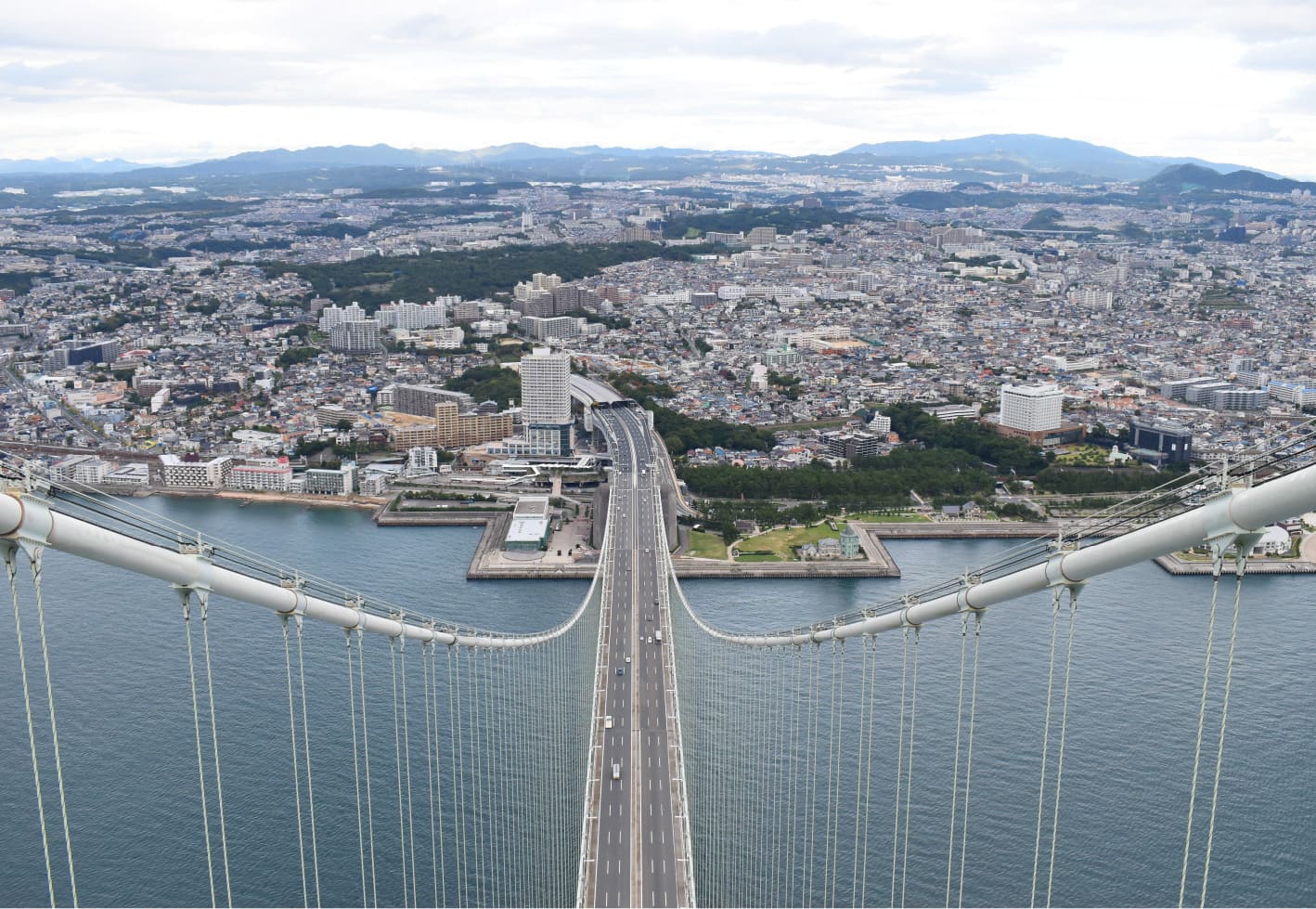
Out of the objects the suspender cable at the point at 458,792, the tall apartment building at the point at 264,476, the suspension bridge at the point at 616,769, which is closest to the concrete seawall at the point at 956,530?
the suspension bridge at the point at 616,769

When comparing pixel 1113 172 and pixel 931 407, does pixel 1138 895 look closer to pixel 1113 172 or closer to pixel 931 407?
pixel 931 407

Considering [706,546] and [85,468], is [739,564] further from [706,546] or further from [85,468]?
[85,468]

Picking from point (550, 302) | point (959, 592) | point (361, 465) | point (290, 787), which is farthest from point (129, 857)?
point (550, 302)

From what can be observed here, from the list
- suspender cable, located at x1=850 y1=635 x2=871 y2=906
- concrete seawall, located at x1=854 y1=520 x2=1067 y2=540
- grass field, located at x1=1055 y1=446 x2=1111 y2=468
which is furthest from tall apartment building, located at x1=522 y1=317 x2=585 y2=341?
suspender cable, located at x1=850 y1=635 x2=871 y2=906

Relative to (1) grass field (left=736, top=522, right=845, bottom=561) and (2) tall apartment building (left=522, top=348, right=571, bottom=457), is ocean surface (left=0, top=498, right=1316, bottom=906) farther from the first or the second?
(2) tall apartment building (left=522, top=348, right=571, bottom=457)

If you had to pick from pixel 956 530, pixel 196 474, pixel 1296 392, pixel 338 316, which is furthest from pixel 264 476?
pixel 1296 392

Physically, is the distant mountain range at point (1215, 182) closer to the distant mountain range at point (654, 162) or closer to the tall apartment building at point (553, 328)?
the distant mountain range at point (654, 162)

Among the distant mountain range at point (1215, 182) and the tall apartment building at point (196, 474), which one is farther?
the distant mountain range at point (1215, 182)
